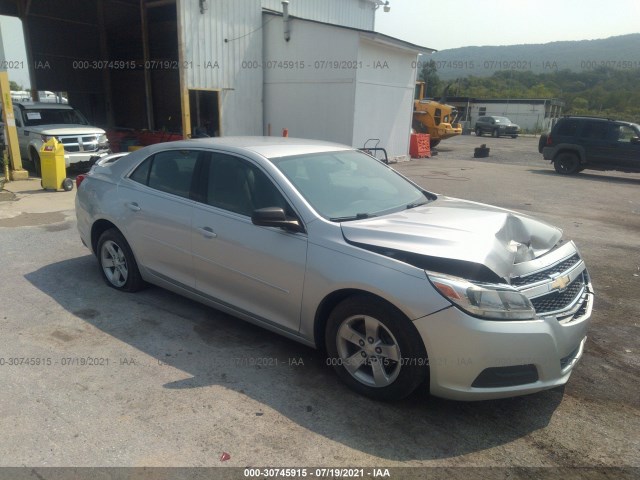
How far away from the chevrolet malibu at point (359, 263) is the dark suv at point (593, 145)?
1368cm

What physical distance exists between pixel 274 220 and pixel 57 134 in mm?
10569

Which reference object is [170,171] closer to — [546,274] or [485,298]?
[485,298]

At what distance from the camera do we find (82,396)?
3113mm

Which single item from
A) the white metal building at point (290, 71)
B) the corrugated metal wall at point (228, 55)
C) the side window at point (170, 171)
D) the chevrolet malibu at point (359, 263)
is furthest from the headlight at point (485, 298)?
the corrugated metal wall at point (228, 55)

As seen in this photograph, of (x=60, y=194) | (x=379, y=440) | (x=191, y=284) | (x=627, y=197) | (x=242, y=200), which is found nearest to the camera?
(x=379, y=440)

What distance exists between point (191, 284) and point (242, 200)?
93 centimetres

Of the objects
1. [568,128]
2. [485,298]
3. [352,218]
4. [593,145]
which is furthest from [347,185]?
[568,128]

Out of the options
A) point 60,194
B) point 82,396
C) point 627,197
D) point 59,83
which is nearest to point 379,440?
point 82,396

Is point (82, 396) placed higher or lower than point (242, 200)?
lower

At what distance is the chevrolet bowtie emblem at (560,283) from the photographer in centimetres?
301

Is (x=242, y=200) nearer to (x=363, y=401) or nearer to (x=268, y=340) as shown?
(x=268, y=340)

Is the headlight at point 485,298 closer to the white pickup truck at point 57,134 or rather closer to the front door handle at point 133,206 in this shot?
the front door handle at point 133,206

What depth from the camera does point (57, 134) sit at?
1152cm

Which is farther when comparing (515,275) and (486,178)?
(486,178)
